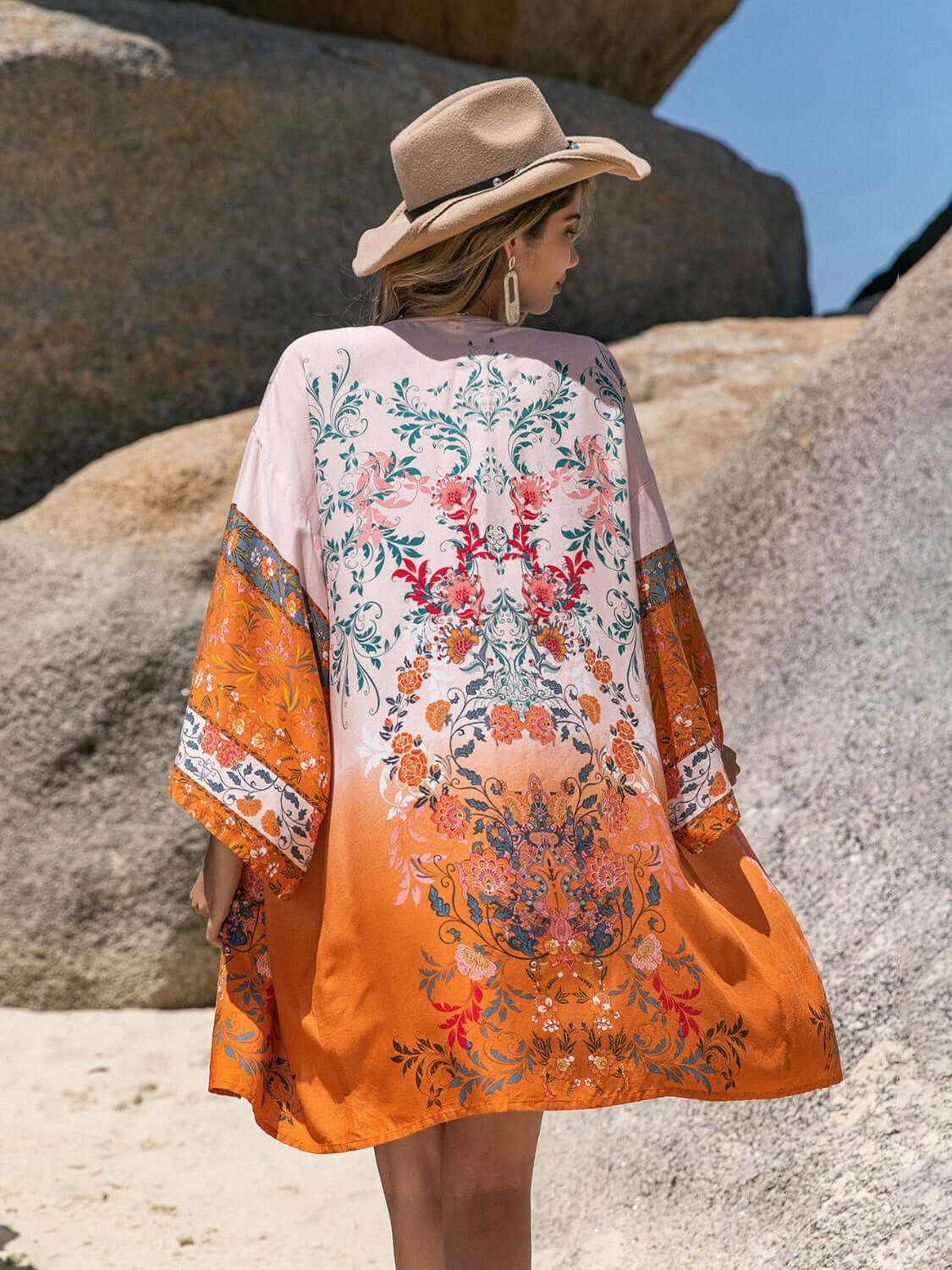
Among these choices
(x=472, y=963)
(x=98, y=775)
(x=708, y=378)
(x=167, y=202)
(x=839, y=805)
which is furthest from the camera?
(x=708, y=378)

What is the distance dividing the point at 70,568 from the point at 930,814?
8.06 ft

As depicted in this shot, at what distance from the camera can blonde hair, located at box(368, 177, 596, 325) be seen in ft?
5.35

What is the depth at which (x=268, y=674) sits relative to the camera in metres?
Result: 1.55

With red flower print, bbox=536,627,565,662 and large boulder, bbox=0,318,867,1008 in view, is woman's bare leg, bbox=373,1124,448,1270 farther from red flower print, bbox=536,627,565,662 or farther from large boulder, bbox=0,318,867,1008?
large boulder, bbox=0,318,867,1008

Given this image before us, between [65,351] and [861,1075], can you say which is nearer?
[861,1075]

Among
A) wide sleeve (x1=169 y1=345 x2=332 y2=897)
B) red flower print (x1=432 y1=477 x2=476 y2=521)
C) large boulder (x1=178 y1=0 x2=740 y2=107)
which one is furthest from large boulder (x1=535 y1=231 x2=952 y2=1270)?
large boulder (x1=178 y1=0 x2=740 y2=107)

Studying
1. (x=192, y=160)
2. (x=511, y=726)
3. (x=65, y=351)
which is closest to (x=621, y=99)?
(x=192, y=160)

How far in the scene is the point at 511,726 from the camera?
1498 millimetres

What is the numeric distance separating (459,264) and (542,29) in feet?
15.1

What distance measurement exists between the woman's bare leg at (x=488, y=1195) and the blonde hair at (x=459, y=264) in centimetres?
97

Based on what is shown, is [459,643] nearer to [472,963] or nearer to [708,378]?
[472,963]

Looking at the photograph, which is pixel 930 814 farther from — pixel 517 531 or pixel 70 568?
pixel 70 568

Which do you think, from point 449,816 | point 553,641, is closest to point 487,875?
point 449,816

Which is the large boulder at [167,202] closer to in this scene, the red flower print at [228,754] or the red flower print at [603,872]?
the red flower print at [228,754]
